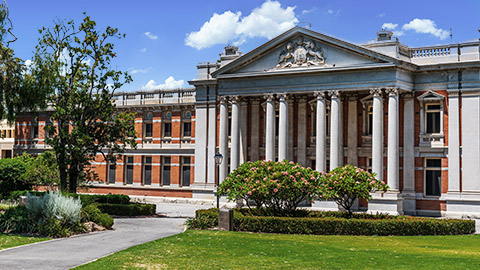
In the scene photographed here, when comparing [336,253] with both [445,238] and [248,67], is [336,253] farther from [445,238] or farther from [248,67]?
[248,67]

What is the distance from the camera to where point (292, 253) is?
1809 cm

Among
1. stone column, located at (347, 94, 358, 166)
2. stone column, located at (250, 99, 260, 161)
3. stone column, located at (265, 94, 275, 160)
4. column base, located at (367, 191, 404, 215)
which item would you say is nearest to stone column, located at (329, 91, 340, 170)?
stone column, located at (347, 94, 358, 166)

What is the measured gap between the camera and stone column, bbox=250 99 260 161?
42688mm

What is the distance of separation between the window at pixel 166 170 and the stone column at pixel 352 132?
16923 mm

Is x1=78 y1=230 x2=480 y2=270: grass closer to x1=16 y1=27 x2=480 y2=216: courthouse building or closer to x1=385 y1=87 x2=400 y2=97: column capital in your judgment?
x1=16 y1=27 x2=480 y2=216: courthouse building

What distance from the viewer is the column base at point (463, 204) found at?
113 ft

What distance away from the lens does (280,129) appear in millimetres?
39156

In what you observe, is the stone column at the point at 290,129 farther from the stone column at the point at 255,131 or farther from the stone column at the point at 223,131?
the stone column at the point at 223,131

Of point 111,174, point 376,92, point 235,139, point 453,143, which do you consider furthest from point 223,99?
point 453,143

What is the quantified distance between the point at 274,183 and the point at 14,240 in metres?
11.3

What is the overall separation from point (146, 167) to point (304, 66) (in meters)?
18.7

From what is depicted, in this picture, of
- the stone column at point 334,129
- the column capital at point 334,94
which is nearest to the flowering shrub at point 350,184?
the stone column at point 334,129

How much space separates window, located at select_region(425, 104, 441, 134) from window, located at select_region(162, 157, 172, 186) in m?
22.2

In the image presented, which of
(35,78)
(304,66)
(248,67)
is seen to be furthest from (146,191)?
(35,78)
